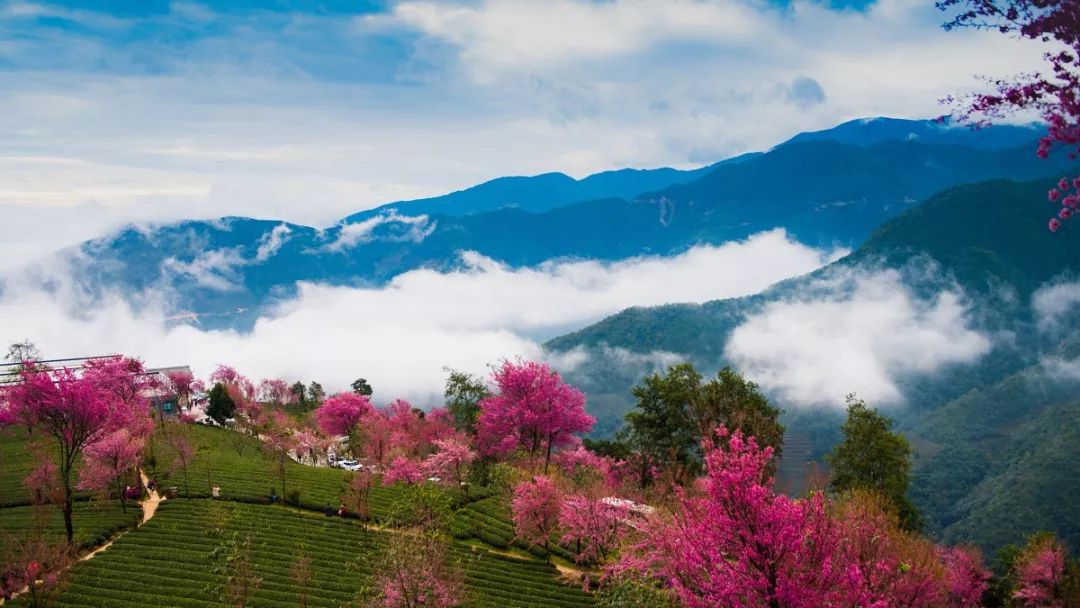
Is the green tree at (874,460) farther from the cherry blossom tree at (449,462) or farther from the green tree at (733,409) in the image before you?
the cherry blossom tree at (449,462)

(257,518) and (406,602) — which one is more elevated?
(406,602)

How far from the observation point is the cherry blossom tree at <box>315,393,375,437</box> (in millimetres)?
71750

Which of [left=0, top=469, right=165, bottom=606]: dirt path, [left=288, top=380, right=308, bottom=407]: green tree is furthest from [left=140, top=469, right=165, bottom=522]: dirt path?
[left=288, top=380, right=308, bottom=407]: green tree

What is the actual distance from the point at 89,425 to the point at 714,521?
34302 millimetres

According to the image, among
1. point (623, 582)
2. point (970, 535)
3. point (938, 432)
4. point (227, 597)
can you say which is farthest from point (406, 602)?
point (938, 432)

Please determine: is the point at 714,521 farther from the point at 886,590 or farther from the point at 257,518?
the point at 257,518

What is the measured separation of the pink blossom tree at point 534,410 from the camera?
46.9 m

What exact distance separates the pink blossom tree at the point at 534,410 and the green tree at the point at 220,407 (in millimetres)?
55200

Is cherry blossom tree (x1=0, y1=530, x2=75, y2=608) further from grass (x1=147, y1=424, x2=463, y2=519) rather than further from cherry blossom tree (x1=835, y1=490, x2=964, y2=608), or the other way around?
cherry blossom tree (x1=835, y1=490, x2=964, y2=608)

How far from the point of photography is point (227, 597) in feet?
93.5

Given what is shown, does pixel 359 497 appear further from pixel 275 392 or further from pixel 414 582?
pixel 275 392

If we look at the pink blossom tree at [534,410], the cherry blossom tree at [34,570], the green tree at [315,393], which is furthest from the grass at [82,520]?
the green tree at [315,393]

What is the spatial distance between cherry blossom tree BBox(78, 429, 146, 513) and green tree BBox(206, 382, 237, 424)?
49.3 metres

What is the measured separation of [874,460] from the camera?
50219 millimetres
